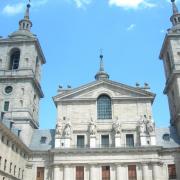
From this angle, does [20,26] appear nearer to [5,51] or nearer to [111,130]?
[5,51]

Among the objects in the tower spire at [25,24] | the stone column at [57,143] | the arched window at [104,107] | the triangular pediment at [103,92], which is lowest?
the stone column at [57,143]

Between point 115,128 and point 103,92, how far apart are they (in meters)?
6.53

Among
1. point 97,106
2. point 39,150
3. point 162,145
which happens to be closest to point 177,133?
point 162,145

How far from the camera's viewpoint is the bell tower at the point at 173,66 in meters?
47.0

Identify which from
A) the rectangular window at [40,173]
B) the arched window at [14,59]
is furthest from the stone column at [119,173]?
the arched window at [14,59]

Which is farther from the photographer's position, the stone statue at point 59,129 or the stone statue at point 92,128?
the stone statue at point 59,129

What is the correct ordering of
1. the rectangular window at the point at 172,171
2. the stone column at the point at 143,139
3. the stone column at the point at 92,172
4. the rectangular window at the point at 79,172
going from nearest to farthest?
the stone column at the point at 92,172
the rectangular window at the point at 79,172
the rectangular window at the point at 172,171
the stone column at the point at 143,139

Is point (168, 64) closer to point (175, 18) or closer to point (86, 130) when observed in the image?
point (175, 18)

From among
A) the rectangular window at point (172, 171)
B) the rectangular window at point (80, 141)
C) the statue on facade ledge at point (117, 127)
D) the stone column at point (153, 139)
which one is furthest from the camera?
the rectangular window at point (80, 141)

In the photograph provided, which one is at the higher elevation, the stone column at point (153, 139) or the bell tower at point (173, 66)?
the bell tower at point (173, 66)

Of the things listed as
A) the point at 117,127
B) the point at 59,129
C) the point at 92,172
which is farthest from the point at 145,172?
the point at 59,129

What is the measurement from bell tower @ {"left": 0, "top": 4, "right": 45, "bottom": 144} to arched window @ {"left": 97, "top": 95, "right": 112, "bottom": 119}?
418 inches

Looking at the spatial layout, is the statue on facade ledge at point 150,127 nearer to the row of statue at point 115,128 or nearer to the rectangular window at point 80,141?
the row of statue at point 115,128

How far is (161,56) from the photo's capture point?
56750mm
